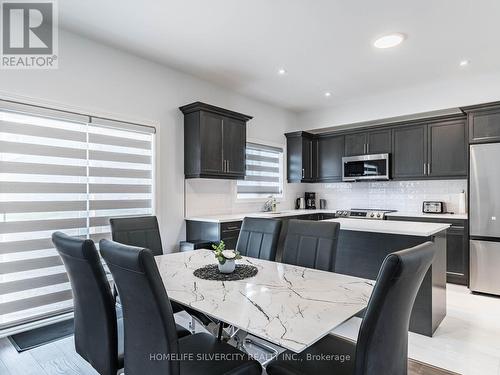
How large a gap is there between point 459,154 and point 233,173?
318 centimetres

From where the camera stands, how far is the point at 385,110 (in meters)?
5.00

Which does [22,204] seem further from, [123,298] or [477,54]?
[477,54]

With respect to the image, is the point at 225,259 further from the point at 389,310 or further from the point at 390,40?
the point at 390,40

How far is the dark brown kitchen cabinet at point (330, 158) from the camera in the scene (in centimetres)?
555

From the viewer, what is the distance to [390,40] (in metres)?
3.17

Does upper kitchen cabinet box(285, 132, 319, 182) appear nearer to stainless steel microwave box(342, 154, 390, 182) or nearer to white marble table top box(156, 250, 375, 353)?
stainless steel microwave box(342, 154, 390, 182)

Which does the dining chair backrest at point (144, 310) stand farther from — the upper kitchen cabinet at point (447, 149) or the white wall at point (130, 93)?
the upper kitchen cabinet at point (447, 149)

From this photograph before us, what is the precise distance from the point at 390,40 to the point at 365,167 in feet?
7.72

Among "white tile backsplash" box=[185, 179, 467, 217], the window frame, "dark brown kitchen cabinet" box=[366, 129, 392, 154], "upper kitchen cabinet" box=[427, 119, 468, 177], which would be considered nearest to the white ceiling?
"upper kitchen cabinet" box=[427, 119, 468, 177]

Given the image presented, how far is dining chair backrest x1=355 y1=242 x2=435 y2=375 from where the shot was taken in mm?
1101

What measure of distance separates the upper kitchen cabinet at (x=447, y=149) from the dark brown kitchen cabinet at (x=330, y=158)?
1421mm

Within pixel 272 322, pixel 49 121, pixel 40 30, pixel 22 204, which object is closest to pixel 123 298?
pixel 272 322

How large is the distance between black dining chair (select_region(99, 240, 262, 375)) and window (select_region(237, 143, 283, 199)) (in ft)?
11.5

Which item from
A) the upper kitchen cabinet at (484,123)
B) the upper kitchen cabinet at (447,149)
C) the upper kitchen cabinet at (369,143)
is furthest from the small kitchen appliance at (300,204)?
the upper kitchen cabinet at (484,123)
